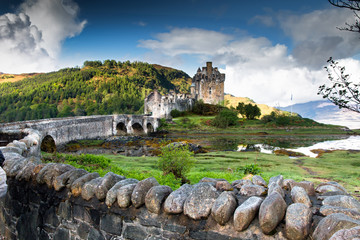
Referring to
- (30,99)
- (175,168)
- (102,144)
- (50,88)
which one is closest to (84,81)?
(50,88)

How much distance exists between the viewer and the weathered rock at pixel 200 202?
3.95 metres

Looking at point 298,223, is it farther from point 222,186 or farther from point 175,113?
point 175,113

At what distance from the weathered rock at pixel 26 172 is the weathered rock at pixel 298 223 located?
5.34m

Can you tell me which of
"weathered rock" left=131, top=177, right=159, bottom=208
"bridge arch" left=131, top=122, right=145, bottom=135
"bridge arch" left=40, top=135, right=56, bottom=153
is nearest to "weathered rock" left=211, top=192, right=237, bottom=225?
"weathered rock" left=131, top=177, right=159, bottom=208

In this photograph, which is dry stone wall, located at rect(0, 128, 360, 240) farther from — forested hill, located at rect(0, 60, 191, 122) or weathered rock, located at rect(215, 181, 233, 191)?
forested hill, located at rect(0, 60, 191, 122)

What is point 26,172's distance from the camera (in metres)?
6.13

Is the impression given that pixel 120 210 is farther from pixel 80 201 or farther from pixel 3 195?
pixel 3 195

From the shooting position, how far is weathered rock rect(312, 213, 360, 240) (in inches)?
116

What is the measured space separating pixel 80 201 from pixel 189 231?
2.26 m

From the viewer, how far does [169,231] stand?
415 centimetres

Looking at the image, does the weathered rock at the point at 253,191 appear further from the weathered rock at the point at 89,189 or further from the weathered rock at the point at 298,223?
the weathered rock at the point at 89,189

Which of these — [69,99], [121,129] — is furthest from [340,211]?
[69,99]

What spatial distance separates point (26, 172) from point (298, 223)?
567 cm

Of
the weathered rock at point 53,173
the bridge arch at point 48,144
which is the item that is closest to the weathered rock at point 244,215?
the weathered rock at point 53,173
